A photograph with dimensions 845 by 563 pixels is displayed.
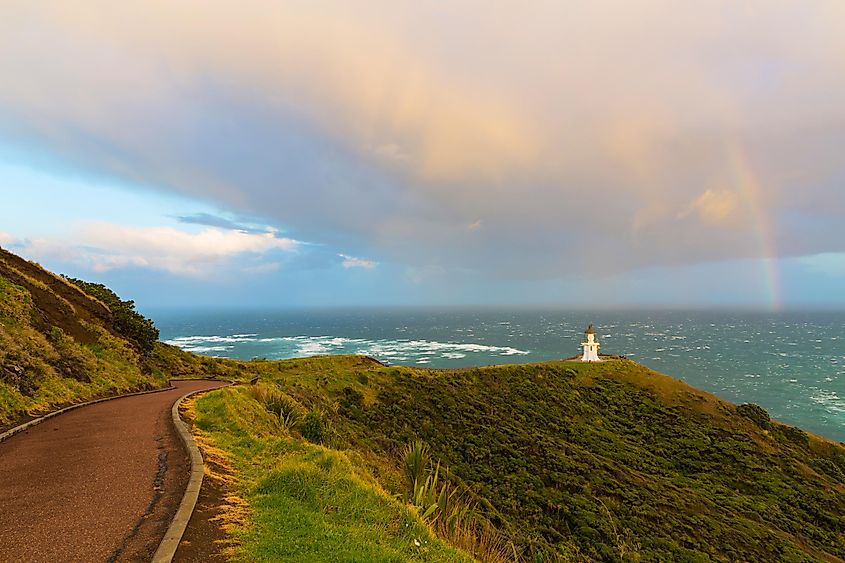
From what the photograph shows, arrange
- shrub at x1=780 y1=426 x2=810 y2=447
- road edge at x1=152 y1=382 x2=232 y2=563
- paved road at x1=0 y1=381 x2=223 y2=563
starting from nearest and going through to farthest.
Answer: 1. road edge at x1=152 y1=382 x2=232 y2=563
2. paved road at x1=0 y1=381 x2=223 y2=563
3. shrub at x1=780 y1=426 x2=810 y2=447

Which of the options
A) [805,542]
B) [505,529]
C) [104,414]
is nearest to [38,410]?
[104,414]

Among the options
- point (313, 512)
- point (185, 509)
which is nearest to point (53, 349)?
point (185, 509)

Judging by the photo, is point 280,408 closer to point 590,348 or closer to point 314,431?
point 314,431

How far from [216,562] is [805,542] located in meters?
35.1

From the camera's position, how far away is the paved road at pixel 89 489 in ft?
19.6

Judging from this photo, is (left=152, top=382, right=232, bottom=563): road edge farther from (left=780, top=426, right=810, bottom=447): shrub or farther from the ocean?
the ocean

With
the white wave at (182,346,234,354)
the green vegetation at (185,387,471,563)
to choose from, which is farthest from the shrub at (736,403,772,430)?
the white wave at (182,346,234,354)

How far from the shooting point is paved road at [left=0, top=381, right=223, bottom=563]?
597 centimetres

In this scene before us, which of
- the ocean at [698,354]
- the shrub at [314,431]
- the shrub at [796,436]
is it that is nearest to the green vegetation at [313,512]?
the shrub at [314,431]

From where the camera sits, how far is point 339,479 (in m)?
8.57

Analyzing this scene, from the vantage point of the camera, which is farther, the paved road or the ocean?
the ocean

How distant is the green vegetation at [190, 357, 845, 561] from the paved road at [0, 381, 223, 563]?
1474 mm

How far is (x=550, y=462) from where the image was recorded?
90.4ft

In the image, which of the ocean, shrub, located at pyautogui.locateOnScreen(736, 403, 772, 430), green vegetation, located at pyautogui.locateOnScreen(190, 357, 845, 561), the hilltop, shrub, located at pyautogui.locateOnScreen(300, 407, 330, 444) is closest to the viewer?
the hilltop
